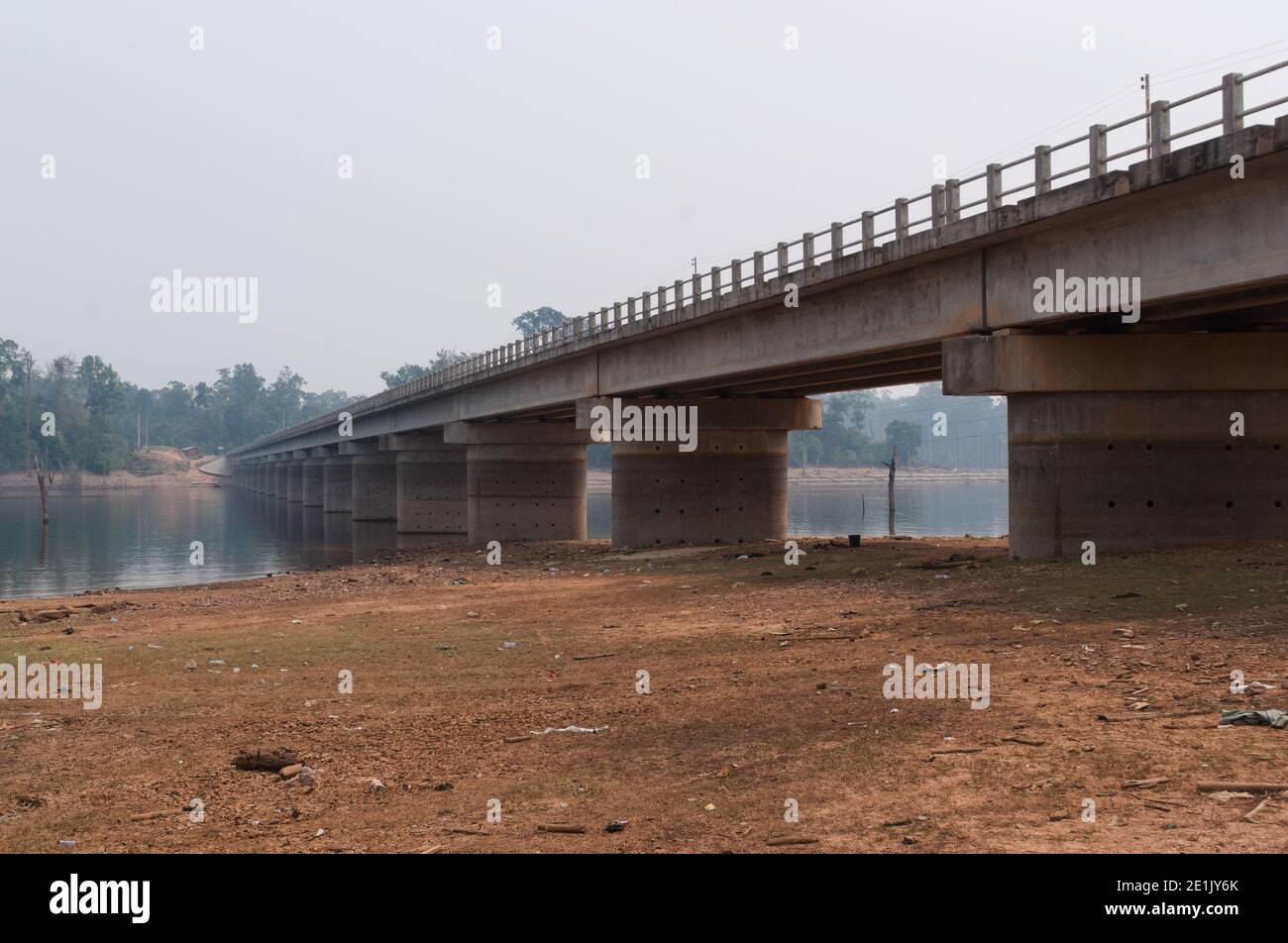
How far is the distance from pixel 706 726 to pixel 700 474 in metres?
30.8

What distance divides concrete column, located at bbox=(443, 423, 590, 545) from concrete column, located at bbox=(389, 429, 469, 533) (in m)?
12.5

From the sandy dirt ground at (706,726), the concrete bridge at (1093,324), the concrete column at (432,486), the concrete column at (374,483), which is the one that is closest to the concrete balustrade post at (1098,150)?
the concrete bridge at (1093,324)

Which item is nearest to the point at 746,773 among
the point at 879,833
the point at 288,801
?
the point at 879,833

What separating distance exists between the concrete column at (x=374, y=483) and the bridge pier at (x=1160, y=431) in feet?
237

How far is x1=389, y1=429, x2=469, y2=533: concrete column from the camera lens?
7369 centimetres

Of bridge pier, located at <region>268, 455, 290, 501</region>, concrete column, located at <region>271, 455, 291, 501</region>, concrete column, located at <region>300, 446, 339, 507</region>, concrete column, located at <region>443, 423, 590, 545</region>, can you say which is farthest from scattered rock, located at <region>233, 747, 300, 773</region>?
concrete column, located at <region>271, 455, 291, 501</region>

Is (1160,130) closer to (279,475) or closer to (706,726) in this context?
(706,726)

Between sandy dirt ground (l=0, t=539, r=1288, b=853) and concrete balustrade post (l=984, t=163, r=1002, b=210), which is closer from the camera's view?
sandy dirt ground (l=0, t=539, r=1288, b=853)

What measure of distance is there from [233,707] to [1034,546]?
15.9m

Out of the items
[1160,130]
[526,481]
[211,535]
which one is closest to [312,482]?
[211,535]

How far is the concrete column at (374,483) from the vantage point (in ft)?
302

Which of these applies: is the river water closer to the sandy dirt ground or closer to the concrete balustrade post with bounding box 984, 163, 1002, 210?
the sandy dirt ground
